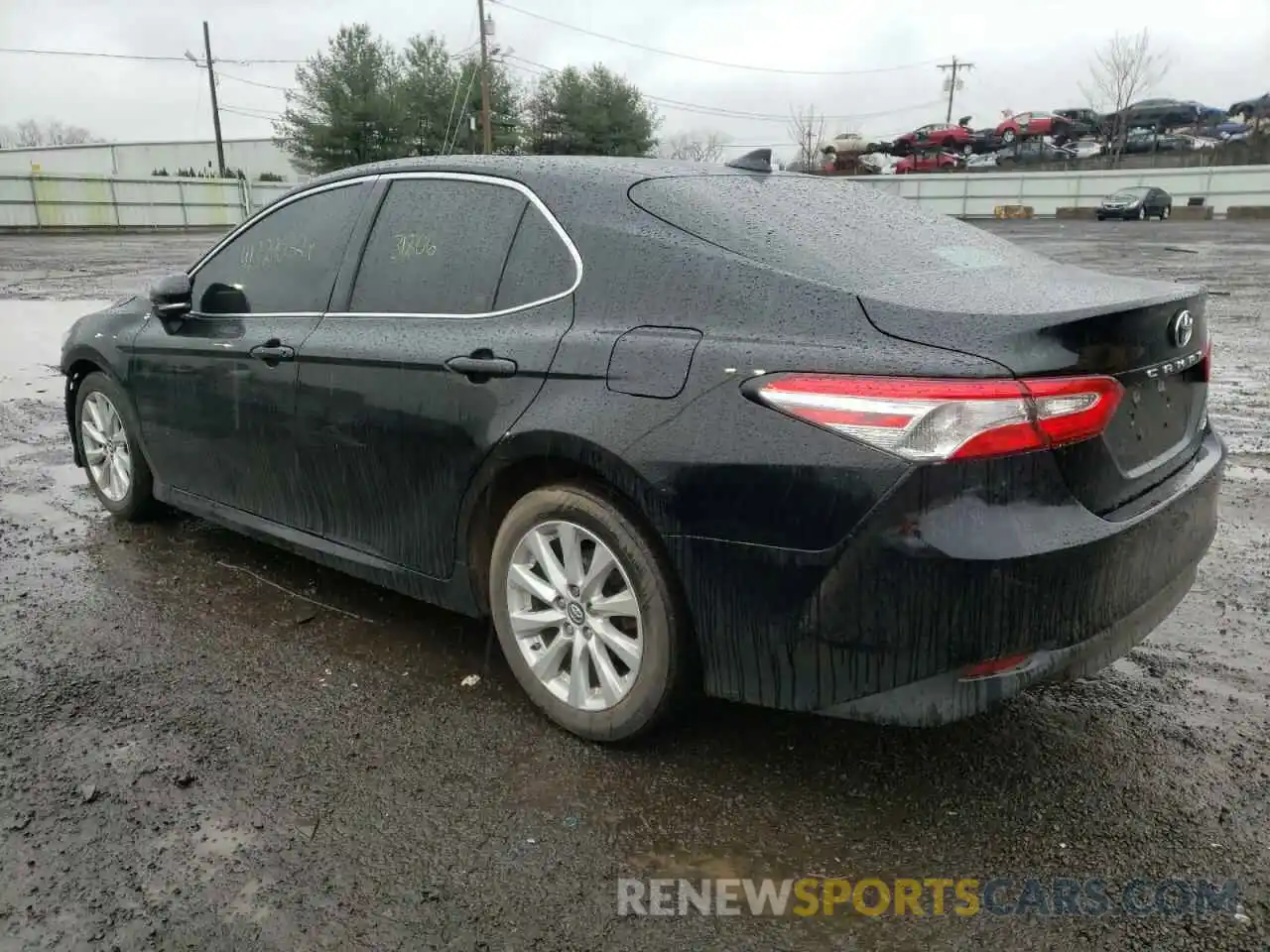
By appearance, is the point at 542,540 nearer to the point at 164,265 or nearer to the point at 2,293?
the point at 2,293

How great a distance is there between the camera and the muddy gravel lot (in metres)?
2.23

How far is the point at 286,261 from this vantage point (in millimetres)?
3930

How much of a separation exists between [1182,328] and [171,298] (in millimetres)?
3754

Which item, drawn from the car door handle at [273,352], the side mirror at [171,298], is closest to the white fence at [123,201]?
the side mirror at [171,298]

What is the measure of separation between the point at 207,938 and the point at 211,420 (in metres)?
2.37

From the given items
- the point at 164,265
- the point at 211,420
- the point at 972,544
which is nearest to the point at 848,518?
the point at 972,544

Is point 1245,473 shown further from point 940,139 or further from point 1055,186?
point 940,139

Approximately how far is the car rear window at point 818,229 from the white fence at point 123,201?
37.5 m

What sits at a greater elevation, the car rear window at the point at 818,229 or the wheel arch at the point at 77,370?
the car rear window at the point at 818,229

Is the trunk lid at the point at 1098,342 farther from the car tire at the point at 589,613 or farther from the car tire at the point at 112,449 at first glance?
the car tire at the point at 112,449

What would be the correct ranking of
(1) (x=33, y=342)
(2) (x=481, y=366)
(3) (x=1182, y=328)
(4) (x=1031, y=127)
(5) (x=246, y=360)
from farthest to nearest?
(4) (x=1031, y=127) → (1) (x=33, y=342) → (5) (x=246, y=360) → (2) (x=481, y=366) → (3) (x=1182, y=328)

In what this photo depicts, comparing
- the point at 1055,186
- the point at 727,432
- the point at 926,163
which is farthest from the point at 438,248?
the point at 926,163

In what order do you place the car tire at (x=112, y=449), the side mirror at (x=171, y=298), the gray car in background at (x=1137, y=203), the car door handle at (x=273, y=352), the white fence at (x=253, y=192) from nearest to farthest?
the car door handle at (x=273, y=352)
the side mirror at (x=171, y=298)
the car tire at (x=112, y=449)
the white fence at (x=253, y=192)
the gray car in background at (x=1137, y=203)

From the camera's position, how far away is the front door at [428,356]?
2965 mm
